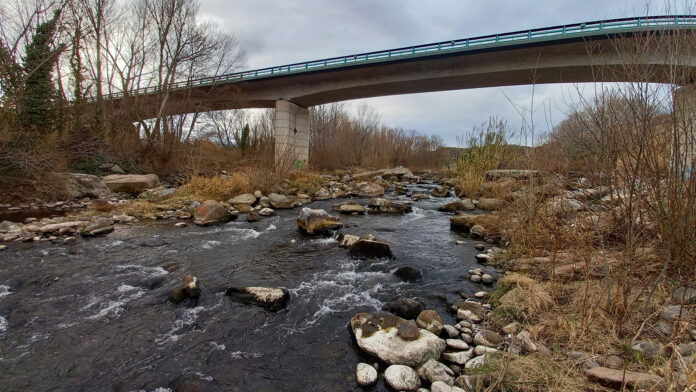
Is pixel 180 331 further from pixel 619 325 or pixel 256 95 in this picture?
pixel 256 95

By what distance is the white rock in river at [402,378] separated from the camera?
227 centimetres

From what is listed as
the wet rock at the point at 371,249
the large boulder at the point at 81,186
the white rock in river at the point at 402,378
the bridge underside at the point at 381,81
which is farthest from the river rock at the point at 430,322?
the large boulder at the point at 81,186

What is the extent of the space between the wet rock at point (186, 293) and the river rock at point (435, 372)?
9.46 feet

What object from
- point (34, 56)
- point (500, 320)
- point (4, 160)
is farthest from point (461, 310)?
point (34, 56)

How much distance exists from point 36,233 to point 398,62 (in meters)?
15.9

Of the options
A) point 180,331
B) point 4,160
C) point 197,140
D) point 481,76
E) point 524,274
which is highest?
point 481,76

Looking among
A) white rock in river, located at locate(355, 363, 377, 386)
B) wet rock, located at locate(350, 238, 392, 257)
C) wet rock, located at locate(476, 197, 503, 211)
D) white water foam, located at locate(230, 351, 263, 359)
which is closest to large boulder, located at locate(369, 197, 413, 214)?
wet rock, located at locate(476, 197, 503, 211)

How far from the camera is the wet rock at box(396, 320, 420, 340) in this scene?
106 inches

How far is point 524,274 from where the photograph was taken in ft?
13.0

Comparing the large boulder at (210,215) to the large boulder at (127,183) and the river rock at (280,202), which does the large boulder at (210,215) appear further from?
the large boulder at (127,183)

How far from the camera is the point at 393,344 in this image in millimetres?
2656

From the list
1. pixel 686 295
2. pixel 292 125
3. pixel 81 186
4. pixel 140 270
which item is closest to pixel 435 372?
pixel 686 295

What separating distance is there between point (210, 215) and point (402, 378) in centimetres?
693

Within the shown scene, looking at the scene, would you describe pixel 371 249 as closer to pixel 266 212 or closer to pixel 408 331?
pixel 408 331
